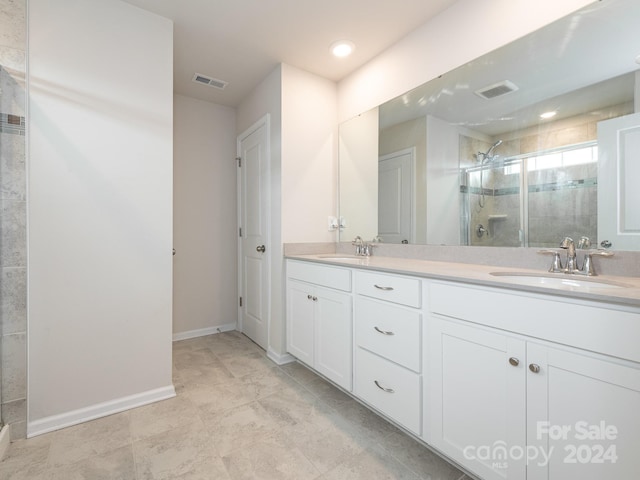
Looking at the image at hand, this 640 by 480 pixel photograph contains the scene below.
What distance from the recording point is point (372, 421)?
1689mm

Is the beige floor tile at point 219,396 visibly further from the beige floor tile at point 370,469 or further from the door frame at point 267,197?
the beige floor tile at point 370,469

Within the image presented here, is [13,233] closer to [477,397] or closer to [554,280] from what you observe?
[477,397]

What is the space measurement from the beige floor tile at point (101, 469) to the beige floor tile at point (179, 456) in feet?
0.12

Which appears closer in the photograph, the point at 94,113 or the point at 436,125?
the point at 94,113

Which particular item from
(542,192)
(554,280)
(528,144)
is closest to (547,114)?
(528,144)

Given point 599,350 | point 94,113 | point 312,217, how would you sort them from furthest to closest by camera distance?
point 312,217, point 94,113, point 599,350

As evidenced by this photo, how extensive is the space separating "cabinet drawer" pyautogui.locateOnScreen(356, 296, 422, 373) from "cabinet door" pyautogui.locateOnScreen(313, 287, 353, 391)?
102mm

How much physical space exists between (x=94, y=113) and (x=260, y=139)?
1.27 meters

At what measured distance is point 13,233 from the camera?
1.54m

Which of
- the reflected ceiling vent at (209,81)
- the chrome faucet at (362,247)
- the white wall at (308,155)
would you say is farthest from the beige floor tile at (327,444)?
the reflected ceiling vent at (209,81)

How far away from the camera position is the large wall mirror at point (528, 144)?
126cm

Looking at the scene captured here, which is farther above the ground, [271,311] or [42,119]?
[42,119]

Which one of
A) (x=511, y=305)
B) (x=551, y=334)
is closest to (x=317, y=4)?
(x=511, y=305)

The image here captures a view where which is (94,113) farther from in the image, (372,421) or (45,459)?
(372,421)
